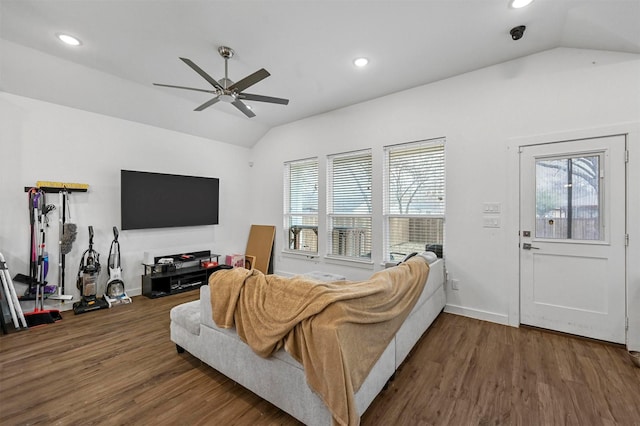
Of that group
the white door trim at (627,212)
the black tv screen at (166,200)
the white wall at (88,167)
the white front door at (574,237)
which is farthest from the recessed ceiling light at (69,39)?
the white front door at (574,237)

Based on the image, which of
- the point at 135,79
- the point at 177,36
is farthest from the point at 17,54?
the point at 177,36

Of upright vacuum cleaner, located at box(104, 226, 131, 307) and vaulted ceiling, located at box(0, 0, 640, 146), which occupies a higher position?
vaulted ceiling, located at box(0, 0, 640, 146)

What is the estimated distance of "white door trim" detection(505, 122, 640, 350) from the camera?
8.54 ft

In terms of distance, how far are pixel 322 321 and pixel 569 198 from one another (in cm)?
317

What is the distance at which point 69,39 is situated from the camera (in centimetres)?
284

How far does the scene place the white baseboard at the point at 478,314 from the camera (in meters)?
3.24

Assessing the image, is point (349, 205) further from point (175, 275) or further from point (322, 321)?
point (322, 321)

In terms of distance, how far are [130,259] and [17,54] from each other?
115 inches

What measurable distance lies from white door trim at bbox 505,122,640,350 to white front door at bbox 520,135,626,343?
5 cm

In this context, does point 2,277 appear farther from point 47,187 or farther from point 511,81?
point 511,81

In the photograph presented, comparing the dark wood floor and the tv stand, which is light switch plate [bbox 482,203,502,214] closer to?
the dark wood floor

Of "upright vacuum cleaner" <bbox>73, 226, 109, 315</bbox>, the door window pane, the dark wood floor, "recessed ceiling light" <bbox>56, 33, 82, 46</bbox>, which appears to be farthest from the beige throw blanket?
"recessed ceiling light" <bbox>56, 33, 82, 46</bbox>

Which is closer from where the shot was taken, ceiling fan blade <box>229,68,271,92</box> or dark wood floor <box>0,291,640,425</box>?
dark wood floor <box>0,291,640,425</box>

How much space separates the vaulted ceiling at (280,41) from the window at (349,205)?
1123 mm
